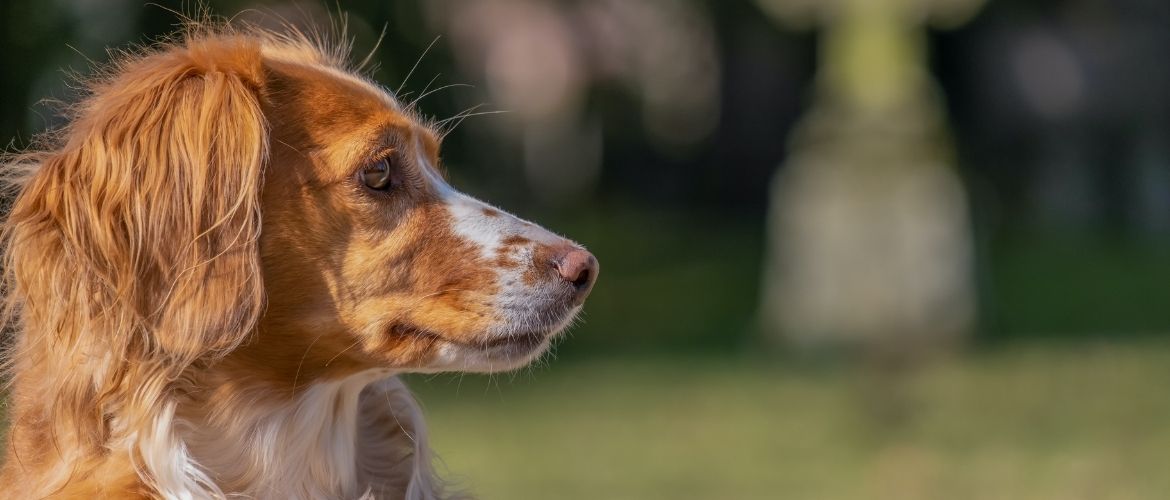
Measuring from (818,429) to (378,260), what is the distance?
686cm

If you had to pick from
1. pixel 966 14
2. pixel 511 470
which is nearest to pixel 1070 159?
pixel 966 14

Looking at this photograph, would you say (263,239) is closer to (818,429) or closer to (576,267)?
(576,267)

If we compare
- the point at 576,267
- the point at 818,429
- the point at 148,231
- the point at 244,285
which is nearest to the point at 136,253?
the point at 148,231

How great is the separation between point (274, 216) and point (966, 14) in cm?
2069

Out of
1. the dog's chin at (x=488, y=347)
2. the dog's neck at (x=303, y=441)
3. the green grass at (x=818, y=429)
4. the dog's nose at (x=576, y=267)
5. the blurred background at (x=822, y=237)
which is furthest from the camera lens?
the blurred background at (x=822, y=237)

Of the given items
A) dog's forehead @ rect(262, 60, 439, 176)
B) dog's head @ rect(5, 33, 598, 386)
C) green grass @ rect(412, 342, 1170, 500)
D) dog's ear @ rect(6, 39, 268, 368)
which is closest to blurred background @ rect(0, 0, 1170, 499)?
green grass @ rect(412, 342, 1170, 500)

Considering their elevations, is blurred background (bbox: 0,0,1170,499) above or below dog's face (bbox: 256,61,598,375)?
below

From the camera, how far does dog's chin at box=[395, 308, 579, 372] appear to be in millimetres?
3846

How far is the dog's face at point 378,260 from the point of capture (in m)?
3.79

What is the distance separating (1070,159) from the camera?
1057 inches

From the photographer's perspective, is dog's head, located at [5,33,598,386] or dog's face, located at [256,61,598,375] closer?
dog's head, located at [5,33,598,386]

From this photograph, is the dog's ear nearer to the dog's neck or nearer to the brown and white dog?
the brown and white dog

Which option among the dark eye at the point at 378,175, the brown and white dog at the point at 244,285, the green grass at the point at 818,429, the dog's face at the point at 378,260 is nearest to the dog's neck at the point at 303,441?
the brown and white dog at the point at 244,285

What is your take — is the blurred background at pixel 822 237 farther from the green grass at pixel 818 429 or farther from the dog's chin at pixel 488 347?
the dog's chin at pixel 488 347
